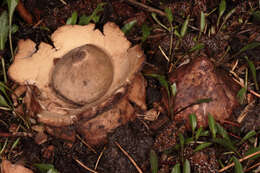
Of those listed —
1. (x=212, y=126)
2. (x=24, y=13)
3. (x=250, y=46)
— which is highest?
(x=24, y=13)

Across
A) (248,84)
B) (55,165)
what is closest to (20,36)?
(55,165)

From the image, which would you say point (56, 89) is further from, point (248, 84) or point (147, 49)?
point (248, 84)

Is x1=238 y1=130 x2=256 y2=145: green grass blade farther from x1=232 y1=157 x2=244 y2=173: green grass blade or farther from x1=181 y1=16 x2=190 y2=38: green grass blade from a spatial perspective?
x1=181 y1=16 x2=190 y2=38: green grass blade

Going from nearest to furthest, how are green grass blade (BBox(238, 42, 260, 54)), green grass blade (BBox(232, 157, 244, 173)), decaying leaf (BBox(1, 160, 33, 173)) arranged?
green grass blade (BBox(232, 157, 244, 173)), decaying leaf (BBox(1, 160, 33, 173)), green grass blade (BBox(238, 42, 260, 54))

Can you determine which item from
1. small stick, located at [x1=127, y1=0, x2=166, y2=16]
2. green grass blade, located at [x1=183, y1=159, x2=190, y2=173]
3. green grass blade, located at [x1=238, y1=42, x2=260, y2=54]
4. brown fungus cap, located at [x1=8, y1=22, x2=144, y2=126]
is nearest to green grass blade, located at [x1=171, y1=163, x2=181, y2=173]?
green grass blade, located at [x1=183, y1=159, x2=190, y2=173]

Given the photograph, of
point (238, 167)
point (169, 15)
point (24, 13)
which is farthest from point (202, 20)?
point (24, 13)

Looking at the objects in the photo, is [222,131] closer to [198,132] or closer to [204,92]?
[198,132]

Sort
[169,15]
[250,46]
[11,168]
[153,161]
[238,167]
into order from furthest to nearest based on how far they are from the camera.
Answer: [169,15]
[250,46]
[11,168]
[153,161]
[238,167]
